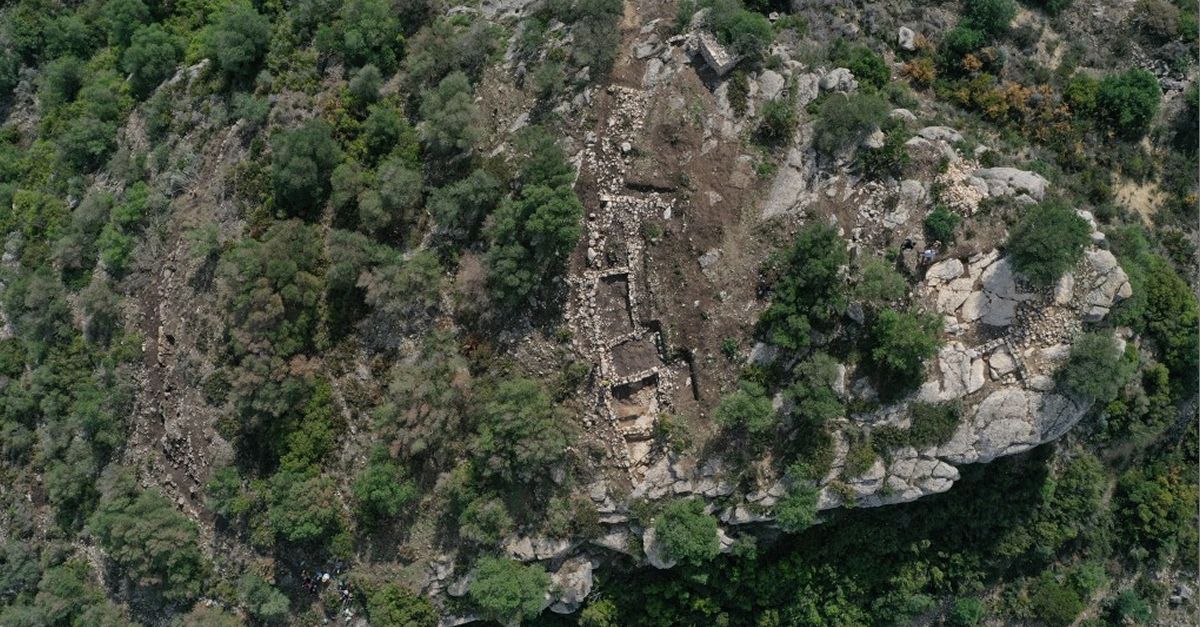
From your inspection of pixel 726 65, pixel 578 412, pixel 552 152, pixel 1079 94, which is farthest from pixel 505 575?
pixel 1079 94

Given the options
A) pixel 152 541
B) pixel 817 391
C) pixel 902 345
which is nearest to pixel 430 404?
pixel 152 541

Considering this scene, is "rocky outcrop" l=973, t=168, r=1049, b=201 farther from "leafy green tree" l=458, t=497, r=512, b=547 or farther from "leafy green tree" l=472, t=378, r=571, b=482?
"leafy green tree" l=458, t=497, r=512, b=547

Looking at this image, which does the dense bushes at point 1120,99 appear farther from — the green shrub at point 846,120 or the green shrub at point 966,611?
the green shrub at point 966,611

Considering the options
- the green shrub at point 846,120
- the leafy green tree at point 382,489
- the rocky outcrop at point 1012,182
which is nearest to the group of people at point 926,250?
the rocky outcrop at point 1012,182

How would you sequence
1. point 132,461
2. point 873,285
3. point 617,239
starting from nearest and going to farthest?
point 873,285, point 617,239, point 132,461

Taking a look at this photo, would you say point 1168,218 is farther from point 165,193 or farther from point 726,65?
point 165,193
